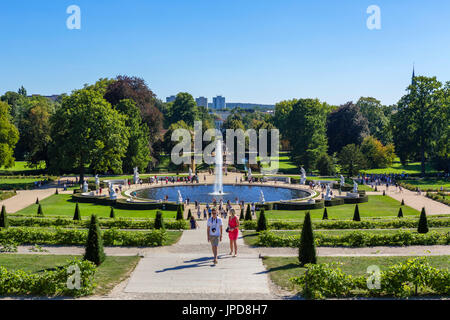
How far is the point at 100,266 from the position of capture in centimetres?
1627

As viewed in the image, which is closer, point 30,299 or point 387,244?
point 30,299

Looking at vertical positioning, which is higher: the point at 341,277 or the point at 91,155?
the point at 91,155

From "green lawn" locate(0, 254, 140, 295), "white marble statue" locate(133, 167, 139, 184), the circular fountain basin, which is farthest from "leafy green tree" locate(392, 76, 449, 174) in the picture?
"green lawn" locate(0, 254, 140, 295)

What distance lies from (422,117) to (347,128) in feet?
62.1

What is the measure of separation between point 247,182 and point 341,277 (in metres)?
49.8

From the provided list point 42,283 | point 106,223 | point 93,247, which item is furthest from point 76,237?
point 42,283

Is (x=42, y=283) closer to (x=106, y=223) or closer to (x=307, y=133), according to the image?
(x=106, y=223)

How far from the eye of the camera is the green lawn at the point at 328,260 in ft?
48.7

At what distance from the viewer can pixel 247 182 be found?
63094 mm

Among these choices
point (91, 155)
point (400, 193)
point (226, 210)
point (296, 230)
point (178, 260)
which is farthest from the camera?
point (91, 155)

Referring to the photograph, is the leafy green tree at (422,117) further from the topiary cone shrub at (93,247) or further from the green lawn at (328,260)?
the topiary cone shrub at (93,247)

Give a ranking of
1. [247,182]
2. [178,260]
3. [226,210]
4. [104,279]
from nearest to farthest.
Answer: [104,279] < [178,260] < [226,210] < [247,182]

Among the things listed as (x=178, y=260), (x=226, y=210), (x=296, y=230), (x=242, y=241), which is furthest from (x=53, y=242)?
(x=226, y=210)
